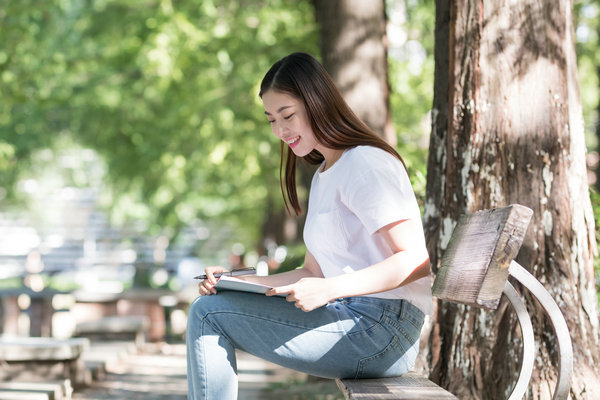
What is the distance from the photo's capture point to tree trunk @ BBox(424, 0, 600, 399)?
13.1 ft

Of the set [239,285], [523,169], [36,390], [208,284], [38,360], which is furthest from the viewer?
[38,360]

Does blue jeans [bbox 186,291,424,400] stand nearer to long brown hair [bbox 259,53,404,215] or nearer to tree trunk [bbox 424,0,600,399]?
long brown hair [bbox 259,53,404,215]

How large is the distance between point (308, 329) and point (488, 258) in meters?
0.62

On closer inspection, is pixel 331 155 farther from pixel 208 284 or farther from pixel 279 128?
pixel 208 284

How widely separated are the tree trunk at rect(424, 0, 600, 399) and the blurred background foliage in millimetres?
5453

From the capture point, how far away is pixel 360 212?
9.66 feet

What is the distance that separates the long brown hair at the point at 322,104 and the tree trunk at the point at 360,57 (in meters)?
5.42

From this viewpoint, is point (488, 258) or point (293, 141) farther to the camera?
point (293, 141)

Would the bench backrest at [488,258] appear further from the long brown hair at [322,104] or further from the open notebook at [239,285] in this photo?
the open notebook at [239,285]

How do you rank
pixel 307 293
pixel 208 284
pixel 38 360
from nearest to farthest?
pixel 307 293, pixel 208 284, pixel 38 360

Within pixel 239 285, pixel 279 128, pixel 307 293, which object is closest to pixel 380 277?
pixel 307 293

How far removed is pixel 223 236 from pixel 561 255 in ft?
107

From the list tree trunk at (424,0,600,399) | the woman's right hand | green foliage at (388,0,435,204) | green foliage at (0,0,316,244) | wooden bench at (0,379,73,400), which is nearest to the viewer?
the woman's right hand

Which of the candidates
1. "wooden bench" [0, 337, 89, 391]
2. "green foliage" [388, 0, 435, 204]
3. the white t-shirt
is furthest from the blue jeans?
"green foliage" [388, 0, 435, 204]
